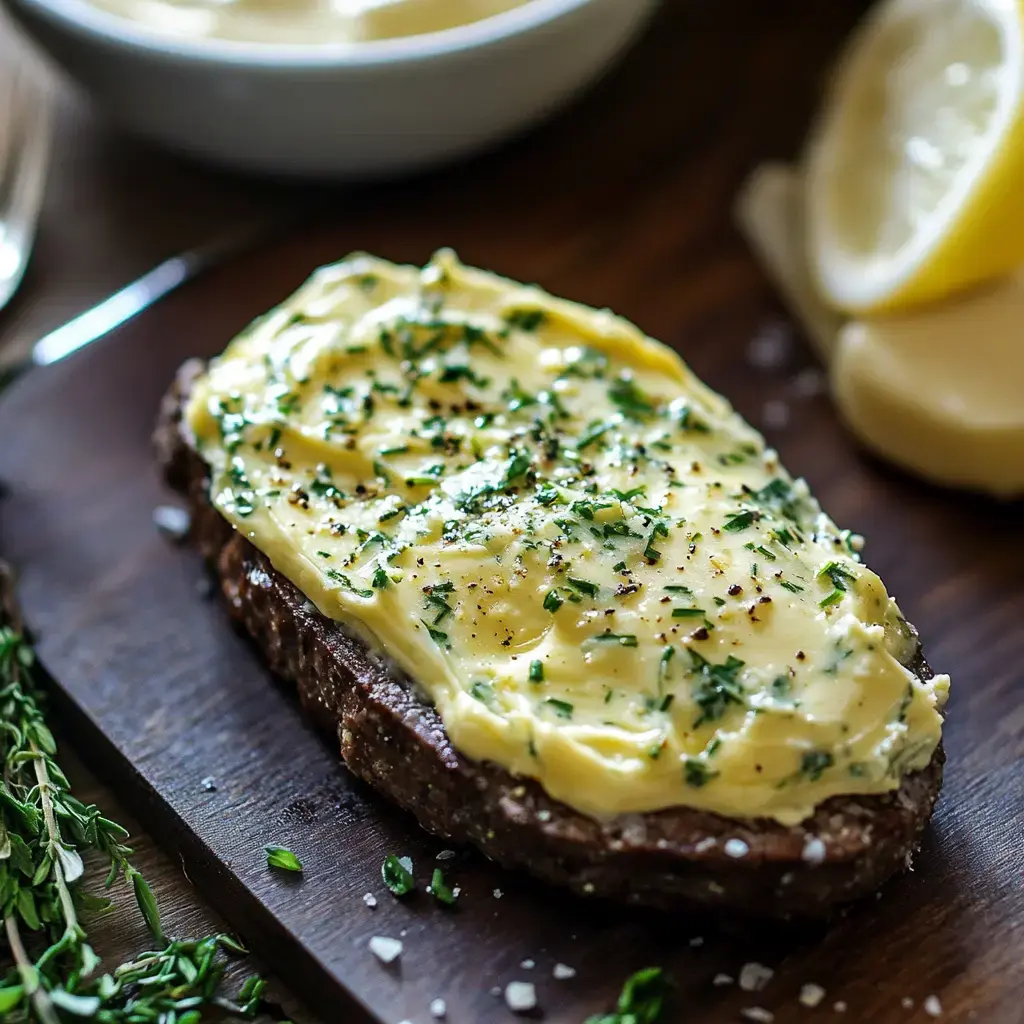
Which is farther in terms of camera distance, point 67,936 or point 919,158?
point 919,158

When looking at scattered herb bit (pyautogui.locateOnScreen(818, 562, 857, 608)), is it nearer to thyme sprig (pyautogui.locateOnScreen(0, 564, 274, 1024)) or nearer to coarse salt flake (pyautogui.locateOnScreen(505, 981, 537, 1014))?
coarse salt flake (pyautogui.locateOnScreen(505, 981, 537, 1014))

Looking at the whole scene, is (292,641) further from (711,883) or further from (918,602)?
(918,602)

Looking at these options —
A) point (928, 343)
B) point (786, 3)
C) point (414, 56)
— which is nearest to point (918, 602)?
point (928, 343)

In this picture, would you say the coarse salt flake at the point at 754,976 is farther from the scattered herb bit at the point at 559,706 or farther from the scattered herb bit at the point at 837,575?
the scattered herb bit at the point at 837,575

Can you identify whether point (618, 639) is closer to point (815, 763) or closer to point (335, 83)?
point (815, 763)

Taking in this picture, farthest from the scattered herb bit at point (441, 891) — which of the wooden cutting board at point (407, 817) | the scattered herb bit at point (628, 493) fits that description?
the scattered herb bit at point (628, 493)

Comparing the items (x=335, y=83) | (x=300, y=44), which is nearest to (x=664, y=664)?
A: (x=335, y=83)
